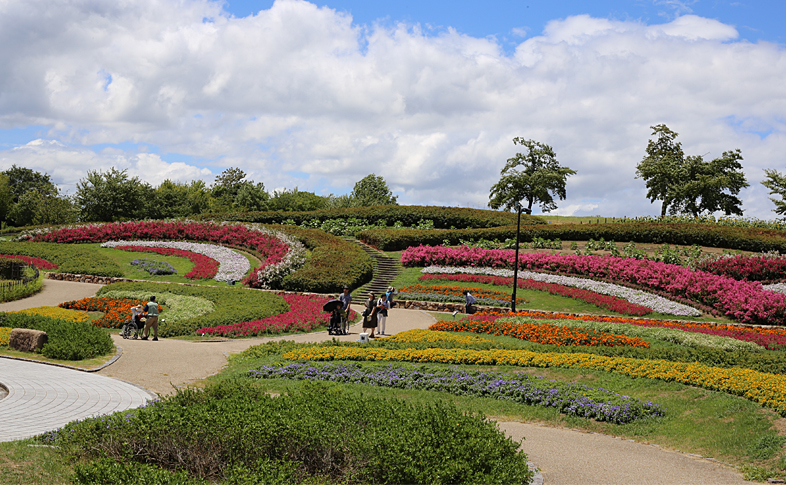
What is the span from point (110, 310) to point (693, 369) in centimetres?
1825

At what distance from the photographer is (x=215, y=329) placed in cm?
1784

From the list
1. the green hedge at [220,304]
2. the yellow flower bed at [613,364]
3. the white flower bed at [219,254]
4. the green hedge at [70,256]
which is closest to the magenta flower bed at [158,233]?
the white flower bed at [219,254]

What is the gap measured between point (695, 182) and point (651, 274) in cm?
2934

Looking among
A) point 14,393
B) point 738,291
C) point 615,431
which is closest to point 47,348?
point 14,393

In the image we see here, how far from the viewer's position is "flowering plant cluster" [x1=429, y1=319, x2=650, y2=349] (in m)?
14.8

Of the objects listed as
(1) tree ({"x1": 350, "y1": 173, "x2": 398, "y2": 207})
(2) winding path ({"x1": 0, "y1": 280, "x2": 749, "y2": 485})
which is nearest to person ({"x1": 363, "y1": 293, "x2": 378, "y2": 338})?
(2) winding path ({"x1": 0, "y1": 280, "x2": 749, "y2": 485})

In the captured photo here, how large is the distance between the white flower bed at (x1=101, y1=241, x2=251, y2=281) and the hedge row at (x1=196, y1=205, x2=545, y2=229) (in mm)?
8476

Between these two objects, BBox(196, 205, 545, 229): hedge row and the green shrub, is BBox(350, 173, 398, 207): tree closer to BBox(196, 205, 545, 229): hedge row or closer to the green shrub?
BBox(196, 205, 545, 229): hedge row

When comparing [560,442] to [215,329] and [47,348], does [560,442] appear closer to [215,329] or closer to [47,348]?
[47,348]

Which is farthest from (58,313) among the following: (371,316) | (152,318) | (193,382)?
(371,316)

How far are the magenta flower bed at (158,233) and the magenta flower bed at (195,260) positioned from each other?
299cm

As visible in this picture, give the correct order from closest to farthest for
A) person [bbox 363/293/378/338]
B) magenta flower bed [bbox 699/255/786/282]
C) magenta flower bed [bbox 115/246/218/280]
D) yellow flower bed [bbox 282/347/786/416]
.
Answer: yellow flower bed [bbox 282/347/786/416] < person [bbox 363/293/378/338] < magenta flower bed [bbox 699/255/786/282] < magenta flower bed [bbox 115/246/218/280]

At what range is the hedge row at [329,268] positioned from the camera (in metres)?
26.7

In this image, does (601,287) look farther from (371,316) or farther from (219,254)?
(219,254)
